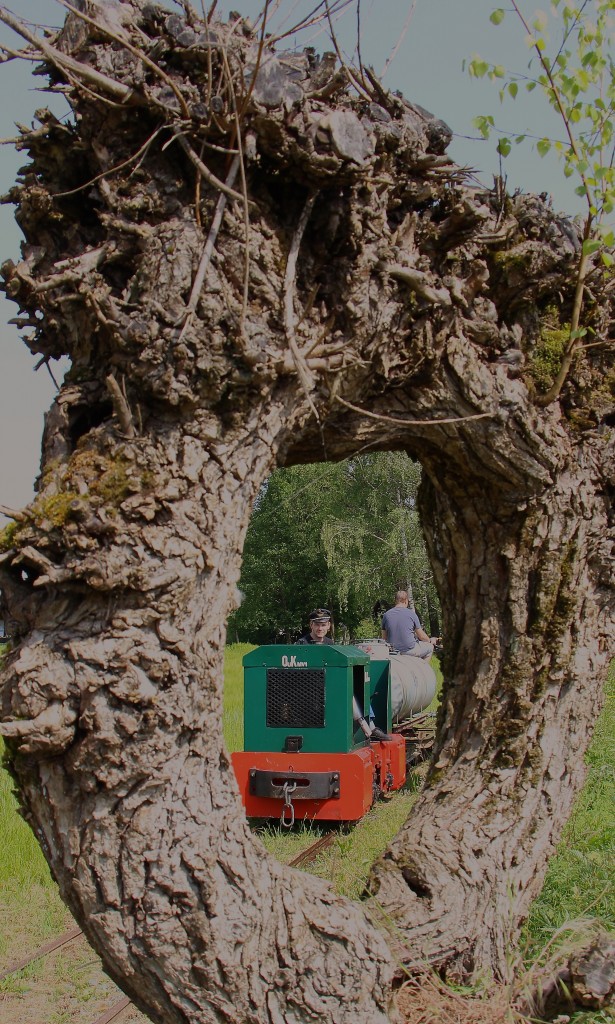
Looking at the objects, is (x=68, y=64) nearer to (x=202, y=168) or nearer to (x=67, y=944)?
(x=202, y=168)

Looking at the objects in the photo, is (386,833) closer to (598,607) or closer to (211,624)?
(598,607)

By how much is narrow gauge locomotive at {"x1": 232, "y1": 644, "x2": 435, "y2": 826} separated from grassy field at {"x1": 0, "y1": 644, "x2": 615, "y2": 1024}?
32 centimetres

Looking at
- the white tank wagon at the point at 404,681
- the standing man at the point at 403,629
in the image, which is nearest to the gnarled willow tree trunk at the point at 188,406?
the white tank wagon at the point at 404,681

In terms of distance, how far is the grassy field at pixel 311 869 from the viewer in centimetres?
491

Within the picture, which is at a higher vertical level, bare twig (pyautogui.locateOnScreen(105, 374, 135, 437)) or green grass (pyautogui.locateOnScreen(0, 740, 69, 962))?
bare twig (pyautogui.locateOnScreen(105, 374, 135, 437))

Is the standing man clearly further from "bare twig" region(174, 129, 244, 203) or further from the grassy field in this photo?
"bare twig" region(174, 129, 244, 203)

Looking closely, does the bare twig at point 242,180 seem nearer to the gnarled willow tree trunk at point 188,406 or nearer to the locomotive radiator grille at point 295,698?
the gnarled willow tree trunk at point 188,406

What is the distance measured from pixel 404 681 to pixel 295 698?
4.04 metres

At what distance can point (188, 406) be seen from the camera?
272 cm

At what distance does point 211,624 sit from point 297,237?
129 centimetres

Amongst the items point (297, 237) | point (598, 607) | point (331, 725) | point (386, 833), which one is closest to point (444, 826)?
point (598, 607)

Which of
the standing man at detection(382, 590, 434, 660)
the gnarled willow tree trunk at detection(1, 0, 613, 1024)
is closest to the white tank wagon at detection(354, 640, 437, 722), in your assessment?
the standing man at detection(382, 590, 434, 660)

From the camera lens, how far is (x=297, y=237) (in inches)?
118

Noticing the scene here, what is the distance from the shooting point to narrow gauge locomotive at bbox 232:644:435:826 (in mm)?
8750
